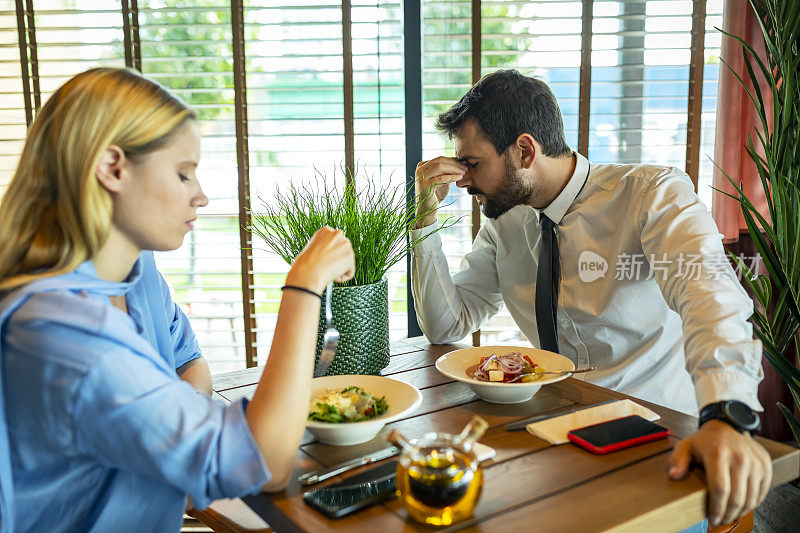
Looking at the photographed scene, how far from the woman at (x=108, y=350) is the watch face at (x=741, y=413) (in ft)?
2.32

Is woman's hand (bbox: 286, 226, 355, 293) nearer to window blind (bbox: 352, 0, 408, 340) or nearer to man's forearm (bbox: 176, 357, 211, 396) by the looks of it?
man's forearm (bbox: 176, 357, 211, 396)

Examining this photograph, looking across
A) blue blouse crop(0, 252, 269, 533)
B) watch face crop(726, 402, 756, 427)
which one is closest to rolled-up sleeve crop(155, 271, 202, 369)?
blue blouse crop(0, 252, 269, 533)

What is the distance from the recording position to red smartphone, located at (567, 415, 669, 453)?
1.10 m

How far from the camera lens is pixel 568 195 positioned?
6.44 ft

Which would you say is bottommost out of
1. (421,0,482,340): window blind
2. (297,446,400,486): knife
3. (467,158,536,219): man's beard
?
(297,446,400,486): knife

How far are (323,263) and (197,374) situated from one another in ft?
1.68

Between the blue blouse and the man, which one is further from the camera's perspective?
the man

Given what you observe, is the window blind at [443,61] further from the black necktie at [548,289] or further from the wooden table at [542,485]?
the wooden table at [542,485]

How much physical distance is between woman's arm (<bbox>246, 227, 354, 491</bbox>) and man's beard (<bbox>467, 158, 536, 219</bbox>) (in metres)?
0.98

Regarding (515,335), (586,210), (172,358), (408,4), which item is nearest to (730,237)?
(515,335)

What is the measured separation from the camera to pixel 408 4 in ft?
9.00

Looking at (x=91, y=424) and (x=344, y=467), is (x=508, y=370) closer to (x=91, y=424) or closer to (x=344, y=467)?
(x=344, y=467)

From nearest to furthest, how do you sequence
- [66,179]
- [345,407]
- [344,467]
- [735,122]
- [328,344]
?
1. [66,179]
2. [344,467]
3. [345,407]
4. [328,344]
5. [735,122]

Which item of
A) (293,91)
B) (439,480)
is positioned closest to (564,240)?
(439,480)
